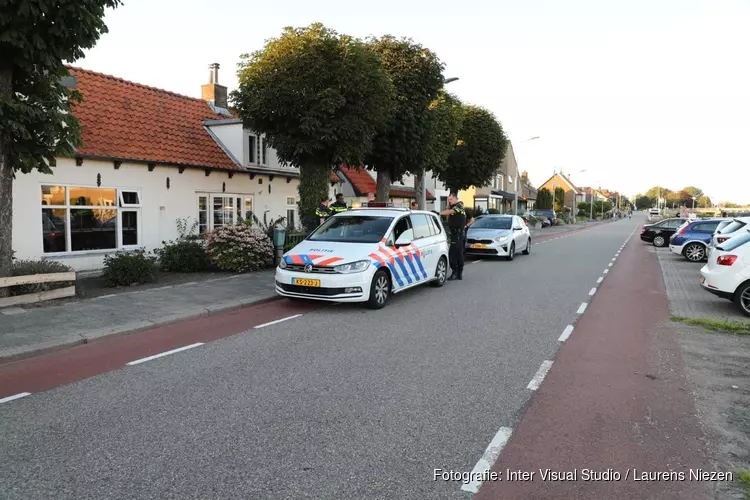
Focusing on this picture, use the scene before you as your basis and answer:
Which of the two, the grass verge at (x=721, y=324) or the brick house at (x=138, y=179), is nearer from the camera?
the grass verge at (x=721, y=324)

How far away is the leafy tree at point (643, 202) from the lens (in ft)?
584

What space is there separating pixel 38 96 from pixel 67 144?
2.95 feet

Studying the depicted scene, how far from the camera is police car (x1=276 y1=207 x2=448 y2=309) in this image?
337 inches

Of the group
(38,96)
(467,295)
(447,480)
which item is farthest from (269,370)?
A: (38,96)

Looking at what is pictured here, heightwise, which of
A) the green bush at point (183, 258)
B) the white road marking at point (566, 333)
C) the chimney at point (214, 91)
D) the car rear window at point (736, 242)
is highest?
the chimney at point (214, 91)

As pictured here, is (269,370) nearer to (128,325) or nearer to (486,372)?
(486,372)

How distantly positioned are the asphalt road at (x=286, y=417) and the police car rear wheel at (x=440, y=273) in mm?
3914

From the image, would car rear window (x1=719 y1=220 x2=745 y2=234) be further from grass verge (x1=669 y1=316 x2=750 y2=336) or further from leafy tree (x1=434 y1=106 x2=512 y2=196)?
leafy tree (x1=434 y1=106 x2=512 y2=196)

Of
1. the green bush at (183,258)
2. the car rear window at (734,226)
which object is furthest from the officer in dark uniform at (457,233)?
the car rear window at (734,226)

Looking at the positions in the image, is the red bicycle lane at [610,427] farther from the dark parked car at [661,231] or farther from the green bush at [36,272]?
Answer: the dark parked car at [661,231]

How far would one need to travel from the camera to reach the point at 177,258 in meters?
12.8

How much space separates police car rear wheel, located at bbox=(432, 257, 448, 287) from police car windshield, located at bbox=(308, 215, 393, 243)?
2.13m

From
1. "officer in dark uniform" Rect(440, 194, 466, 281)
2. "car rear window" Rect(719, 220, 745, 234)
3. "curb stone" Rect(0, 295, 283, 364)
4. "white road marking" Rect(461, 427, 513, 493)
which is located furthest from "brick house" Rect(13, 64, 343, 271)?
"car rear window" Rect(719, 220, 745, 234)

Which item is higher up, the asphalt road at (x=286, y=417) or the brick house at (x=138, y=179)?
the brick house at (x=138, y=179)
